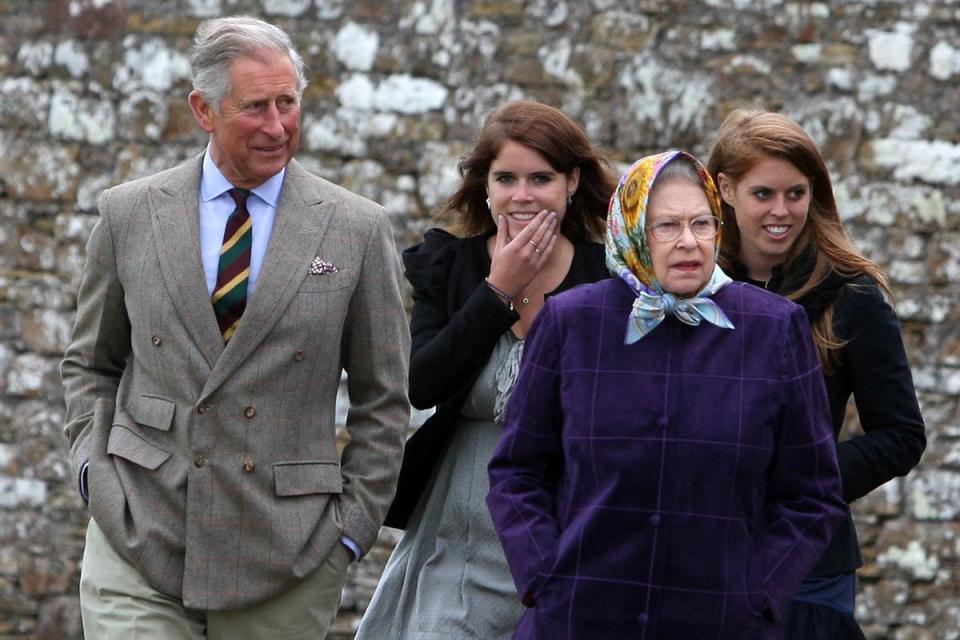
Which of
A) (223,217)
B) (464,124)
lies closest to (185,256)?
(223,217)

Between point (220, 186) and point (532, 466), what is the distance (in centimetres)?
96

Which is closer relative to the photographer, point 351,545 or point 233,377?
point 233,377

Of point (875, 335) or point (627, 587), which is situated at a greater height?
point (875, 335)

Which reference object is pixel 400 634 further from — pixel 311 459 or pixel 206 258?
pixel 206 258

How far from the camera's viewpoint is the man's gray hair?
3488 millimetres

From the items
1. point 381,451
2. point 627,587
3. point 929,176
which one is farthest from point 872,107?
point 627,587

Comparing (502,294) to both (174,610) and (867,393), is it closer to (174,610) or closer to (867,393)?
(867,393)

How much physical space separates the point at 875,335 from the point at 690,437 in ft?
2.69

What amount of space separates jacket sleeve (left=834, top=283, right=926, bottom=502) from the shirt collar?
1265 mm

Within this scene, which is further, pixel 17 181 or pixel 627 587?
pixel 17 181

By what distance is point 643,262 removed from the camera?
314 centimetres

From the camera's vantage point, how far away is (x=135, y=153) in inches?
268

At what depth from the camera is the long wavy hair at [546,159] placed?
12.5 feet

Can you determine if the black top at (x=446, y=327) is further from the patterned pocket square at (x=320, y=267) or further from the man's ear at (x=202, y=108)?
the man's ear at (x=202, y=108)
